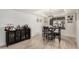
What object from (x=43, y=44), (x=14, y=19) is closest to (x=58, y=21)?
(x=43, y=44)

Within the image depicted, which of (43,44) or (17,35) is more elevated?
(17,35)

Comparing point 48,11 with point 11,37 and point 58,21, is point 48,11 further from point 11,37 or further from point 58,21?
point 11,37

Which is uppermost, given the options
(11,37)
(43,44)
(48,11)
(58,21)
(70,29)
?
(48,11)

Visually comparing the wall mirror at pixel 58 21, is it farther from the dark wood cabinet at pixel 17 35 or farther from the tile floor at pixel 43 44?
the dark wood cabinet at pixel 17 35

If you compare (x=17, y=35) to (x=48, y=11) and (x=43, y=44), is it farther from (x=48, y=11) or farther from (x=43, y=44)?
(x=48, y=11)

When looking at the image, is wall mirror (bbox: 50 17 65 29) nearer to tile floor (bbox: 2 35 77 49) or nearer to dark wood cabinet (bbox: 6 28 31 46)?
tile floor (bbox: 2 35 77 49)

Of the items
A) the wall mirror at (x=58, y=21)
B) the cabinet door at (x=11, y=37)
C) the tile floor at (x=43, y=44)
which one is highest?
the wall mirror at (x=58, y=21)

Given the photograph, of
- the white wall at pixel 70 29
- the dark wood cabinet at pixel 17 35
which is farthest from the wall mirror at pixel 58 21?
the dark wood cabinet at pixel 17 35

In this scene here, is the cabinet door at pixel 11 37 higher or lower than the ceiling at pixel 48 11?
lower

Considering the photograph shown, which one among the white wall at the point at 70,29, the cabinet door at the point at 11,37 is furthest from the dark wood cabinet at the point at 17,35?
the white wall at the point at 70,29

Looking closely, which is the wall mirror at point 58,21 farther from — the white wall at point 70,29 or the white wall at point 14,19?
the white wall at point 14,19
